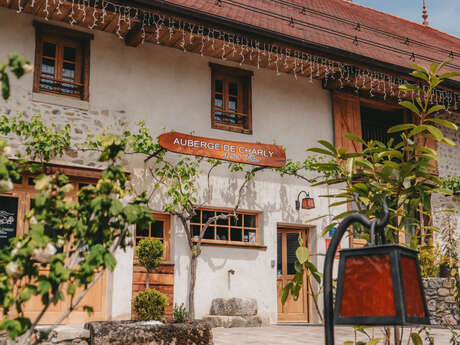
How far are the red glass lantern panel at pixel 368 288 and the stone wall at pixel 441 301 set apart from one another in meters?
9.46

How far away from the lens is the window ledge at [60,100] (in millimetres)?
8605

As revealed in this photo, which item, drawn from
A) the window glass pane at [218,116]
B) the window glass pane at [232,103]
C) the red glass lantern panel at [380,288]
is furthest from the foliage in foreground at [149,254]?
the red glass lantern panel at [380,288]

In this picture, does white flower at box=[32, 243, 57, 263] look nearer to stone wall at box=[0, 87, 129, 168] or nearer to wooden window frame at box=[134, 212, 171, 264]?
stone wall at box=[0, 87, 129, 168]

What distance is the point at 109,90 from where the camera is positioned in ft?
30.3

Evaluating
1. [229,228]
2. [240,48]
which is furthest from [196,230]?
[240,48]

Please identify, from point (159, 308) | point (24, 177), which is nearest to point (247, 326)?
point (159, 308)

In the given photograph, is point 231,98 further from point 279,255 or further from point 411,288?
point 411,288

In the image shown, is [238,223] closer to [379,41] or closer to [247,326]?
[247,326]

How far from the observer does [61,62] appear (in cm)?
905

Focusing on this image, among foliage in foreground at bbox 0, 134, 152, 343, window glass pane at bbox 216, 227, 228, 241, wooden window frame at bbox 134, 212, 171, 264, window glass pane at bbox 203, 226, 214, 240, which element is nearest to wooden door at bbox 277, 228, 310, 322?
window glass pane at bbox 216, 227, 228, 241

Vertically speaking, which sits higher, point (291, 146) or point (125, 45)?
point (125, 45)

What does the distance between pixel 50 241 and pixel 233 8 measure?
29.1 feet

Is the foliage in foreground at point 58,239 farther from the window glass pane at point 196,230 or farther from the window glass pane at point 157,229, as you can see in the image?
the window glass pane at point 196,230

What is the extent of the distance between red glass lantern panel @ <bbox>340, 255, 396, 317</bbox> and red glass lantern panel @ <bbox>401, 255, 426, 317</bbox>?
5cm
